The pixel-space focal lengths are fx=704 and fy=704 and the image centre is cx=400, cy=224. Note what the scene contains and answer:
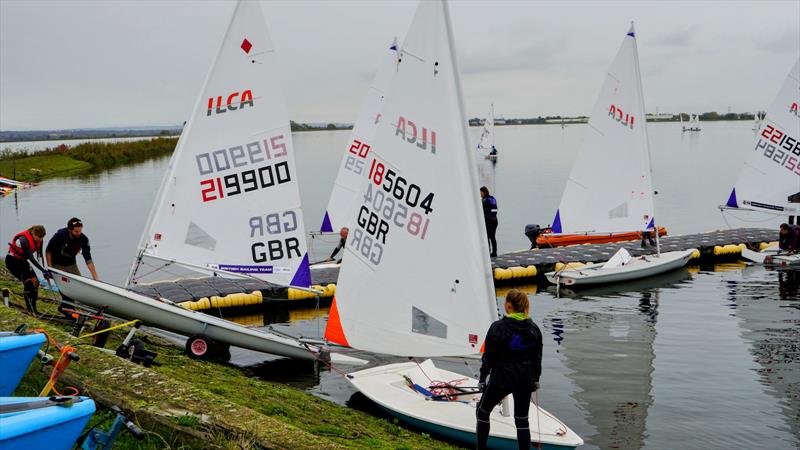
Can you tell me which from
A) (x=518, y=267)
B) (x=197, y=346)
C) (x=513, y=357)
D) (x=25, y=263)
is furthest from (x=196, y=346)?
(x=518, y=267)

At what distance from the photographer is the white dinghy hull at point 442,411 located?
928 centimetres

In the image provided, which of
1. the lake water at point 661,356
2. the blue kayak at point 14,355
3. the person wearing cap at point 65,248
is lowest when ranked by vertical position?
the lake water at point 661,356

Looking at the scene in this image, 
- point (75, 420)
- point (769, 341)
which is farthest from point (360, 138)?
point (75, 420)

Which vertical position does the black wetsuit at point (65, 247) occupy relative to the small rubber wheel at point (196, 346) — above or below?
above

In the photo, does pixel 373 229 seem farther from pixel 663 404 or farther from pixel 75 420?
pixel 663 404

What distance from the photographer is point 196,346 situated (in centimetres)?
1288

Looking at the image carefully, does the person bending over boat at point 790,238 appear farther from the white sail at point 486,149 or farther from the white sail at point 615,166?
the white sail at point 486,149

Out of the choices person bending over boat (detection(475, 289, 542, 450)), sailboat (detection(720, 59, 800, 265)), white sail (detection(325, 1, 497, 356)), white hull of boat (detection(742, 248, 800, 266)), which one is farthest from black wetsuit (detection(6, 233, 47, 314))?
sailboat (detection(720, 59, 800, 265))

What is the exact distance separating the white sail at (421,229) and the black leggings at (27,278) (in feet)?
19.2

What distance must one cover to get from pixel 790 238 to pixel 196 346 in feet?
67.1

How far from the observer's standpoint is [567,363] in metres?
15.6

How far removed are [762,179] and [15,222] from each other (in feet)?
124

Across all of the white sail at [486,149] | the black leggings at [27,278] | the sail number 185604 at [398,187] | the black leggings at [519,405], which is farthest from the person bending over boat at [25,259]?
the white sail at [486,149]

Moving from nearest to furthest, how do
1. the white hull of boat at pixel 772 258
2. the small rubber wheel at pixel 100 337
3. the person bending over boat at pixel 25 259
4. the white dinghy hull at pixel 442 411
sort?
the white dinghy hull at pixel 442 411 → the small rubber wheel at pixel 100 337 → the person bending over boat at pixel 25 259 → the white hull of boat at pixel 772 258
